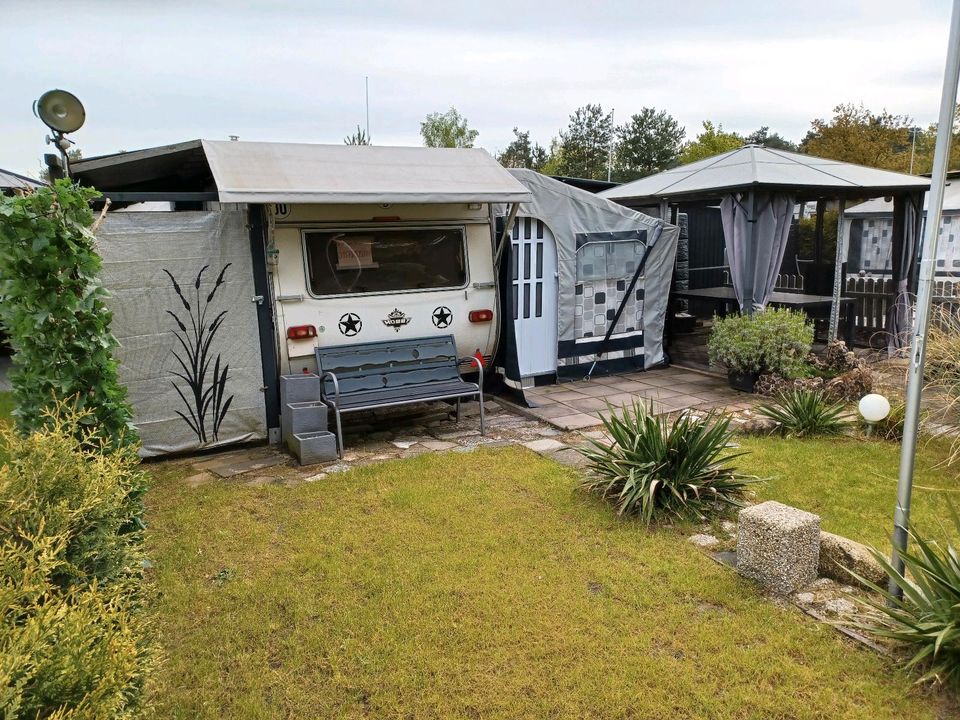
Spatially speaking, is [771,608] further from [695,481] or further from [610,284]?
[610,284]

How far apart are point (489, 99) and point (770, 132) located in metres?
Answer: 30.6

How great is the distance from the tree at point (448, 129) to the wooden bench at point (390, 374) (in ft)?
96.1

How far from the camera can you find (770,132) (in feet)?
171

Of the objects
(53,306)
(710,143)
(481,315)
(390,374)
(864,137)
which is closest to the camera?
(53,306)

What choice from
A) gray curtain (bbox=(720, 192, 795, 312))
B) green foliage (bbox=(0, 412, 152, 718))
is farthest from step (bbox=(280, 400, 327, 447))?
gray curtain (bbox=(720, 192, 795, 312))

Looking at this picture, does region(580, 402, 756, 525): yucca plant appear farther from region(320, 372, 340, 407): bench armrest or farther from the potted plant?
the potted plant

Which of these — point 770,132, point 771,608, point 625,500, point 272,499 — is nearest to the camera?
point 771,608

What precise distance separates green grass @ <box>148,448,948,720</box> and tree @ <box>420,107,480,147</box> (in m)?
32.0

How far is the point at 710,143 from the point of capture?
31.3 meters

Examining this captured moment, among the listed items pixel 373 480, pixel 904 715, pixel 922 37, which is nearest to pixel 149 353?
pixel 373 480

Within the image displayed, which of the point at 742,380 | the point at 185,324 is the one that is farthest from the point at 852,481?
the point at 185,324

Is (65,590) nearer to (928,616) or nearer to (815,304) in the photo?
(928,616)

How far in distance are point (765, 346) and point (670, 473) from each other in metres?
3.67

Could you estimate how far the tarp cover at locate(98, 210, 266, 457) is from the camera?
564 centimetres
